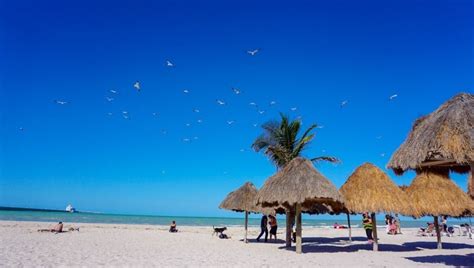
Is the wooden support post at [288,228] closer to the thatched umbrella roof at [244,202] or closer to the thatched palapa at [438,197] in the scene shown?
the thatched umbrella roof at [244,202]

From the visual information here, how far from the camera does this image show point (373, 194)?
12695 mm

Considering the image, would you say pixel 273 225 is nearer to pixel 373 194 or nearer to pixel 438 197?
pixel 373 194

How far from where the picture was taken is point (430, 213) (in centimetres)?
1353

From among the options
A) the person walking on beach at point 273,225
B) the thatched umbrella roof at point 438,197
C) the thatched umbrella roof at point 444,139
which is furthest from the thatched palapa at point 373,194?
the person walking on beach at point 273,225

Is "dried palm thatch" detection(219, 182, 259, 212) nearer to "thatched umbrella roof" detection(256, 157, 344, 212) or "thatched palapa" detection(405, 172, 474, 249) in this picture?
"thatched umbrella roof" detection(256, 157, 344, 212)

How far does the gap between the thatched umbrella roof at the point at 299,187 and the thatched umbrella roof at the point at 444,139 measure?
2787mm

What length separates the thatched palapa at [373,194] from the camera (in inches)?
491

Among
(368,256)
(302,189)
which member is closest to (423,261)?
(368,256)

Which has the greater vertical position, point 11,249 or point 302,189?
point 302,189

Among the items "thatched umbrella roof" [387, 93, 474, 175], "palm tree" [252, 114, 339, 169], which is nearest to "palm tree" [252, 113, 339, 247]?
"palm tree" [252, 114, 339, 169]

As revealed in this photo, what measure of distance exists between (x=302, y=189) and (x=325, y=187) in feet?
2.41

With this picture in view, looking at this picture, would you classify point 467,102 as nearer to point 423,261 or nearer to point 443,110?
point 443,110

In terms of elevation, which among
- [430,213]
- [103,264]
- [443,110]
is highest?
[443,110]

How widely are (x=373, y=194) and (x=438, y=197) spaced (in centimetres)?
298
